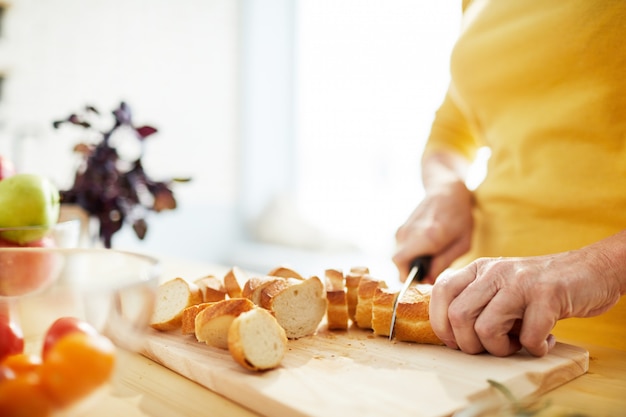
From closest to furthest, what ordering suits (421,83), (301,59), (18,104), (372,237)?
(18,104)
(421,83)
(372,237)
(301,59)

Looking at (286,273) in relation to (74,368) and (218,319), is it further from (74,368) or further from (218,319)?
(74,368)

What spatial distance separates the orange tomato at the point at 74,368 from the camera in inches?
20.1

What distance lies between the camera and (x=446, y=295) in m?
0.90

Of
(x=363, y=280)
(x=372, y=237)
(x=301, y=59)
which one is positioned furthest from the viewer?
(x=301, y=59)

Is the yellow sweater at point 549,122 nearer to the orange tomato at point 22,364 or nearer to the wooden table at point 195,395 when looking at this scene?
the wooden table at point 195,395

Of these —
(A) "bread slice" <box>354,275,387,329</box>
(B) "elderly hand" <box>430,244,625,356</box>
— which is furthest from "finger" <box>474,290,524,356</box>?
(A) "bread slice" <box>354,275,387,329</box>

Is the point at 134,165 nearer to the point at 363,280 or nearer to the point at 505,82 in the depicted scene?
the point at 363,280

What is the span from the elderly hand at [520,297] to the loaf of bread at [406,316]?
0.20ft

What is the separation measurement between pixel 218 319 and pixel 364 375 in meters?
0.25

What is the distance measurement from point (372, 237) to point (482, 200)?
2.81 metres

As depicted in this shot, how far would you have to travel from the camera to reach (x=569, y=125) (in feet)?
3.85

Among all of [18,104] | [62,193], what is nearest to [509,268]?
[62,193]

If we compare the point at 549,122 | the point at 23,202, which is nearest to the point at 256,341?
the point at 23,202

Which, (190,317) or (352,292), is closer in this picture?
(190,317)
